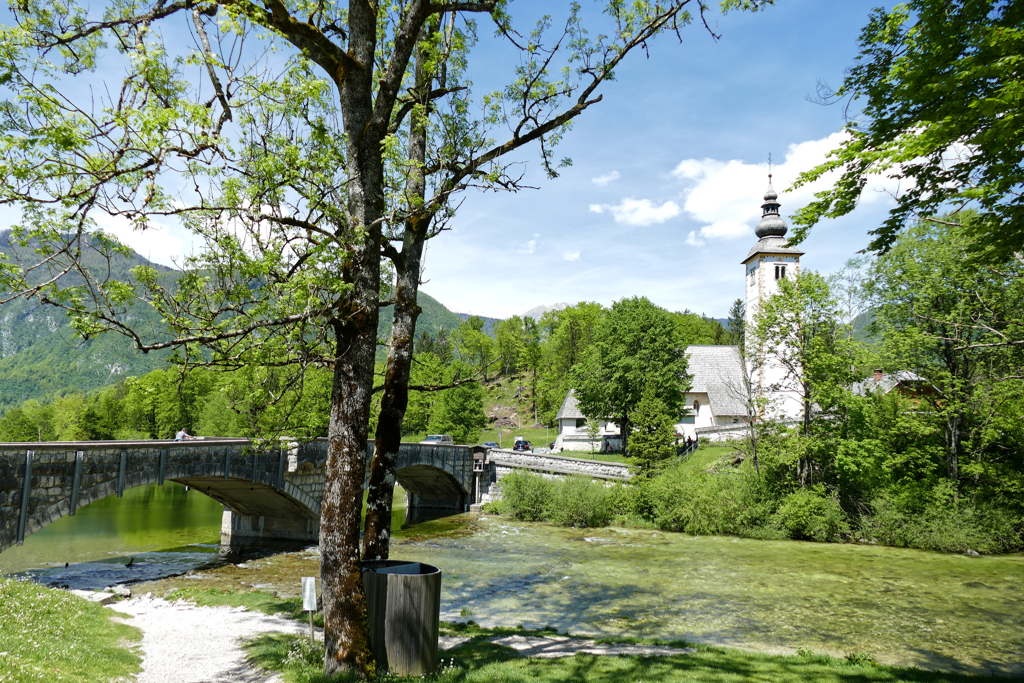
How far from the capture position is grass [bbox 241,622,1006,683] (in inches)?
301

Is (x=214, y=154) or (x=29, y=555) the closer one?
(x=214, y=154)

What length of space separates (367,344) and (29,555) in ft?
73.5

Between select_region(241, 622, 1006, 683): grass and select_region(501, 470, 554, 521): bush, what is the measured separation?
73.7 ft

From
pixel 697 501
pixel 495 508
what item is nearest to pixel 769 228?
pixel 697 501

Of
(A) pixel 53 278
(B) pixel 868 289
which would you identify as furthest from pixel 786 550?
(A) pixel 53 278

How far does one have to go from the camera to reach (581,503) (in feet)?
99.2

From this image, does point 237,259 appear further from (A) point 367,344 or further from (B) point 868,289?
(B) point 868,289

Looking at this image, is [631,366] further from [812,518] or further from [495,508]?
[812,518]

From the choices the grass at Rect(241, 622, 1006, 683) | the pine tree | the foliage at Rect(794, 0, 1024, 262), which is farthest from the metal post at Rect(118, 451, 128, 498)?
the pine tree

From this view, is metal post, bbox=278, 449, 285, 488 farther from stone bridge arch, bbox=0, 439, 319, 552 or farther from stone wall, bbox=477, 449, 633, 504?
stone wall, bbox=477, 449, 633, 504

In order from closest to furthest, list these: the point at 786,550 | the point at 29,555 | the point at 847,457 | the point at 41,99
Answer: the point at 41,99
the point at 29,555
the point at 786,550
the point at 847,457

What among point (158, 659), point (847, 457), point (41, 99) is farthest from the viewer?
point (847, 457)

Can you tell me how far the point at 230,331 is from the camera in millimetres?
6594

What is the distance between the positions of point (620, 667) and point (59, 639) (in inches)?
340
